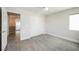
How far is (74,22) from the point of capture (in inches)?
163

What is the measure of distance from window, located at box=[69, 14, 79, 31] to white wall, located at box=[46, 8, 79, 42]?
0.18m

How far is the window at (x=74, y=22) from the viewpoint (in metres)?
4.00

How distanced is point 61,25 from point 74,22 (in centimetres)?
88

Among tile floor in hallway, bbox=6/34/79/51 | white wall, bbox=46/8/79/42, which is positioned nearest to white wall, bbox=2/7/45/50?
white wall, bbox=46/8/79/42

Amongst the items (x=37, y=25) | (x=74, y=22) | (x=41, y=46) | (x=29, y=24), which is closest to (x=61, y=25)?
(x=74, y=22)

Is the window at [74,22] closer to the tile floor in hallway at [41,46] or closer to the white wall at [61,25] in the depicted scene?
the white wall at [61,25]

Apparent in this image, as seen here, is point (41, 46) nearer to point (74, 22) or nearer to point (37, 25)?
point (74, 22)

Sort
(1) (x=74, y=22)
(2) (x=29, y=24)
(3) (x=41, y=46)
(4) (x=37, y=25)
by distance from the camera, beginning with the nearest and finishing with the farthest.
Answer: (3) (x=41, y=46) < (1) (x=74, y=22) < (2) (x=29, y=24) < (4) (x=37, y=25)

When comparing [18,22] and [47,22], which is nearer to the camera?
[18,22]
